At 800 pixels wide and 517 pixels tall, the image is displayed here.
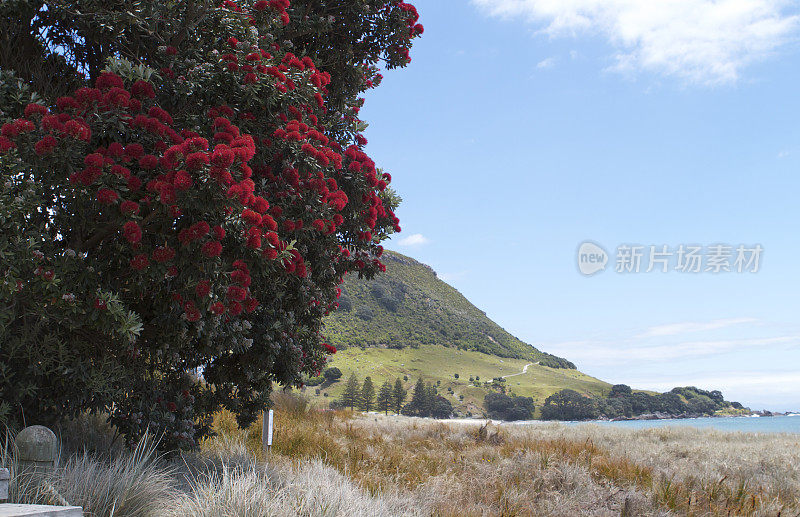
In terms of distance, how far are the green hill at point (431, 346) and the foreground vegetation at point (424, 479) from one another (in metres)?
68.3

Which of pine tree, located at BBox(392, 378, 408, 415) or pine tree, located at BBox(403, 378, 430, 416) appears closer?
pine tree, located at BBox(392, 378, 408, 415)

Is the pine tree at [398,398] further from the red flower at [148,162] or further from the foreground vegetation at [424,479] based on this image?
the red flower at [148,162]

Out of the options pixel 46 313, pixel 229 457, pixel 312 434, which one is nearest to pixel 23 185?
pixel 46 313

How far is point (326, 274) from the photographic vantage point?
6789 mm

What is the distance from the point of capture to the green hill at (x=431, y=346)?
90.1 metres

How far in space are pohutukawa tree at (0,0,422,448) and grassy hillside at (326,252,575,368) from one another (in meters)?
80.4

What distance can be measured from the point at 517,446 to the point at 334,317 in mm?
82842

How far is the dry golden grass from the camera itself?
6094mm

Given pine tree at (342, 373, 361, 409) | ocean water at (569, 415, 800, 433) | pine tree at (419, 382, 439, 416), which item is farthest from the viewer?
pine tree at (419, 382, 439, 416)

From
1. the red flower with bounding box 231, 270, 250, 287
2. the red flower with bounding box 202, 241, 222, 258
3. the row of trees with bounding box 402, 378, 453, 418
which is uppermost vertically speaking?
the red flower with bounding box 202, 241, 222, 258

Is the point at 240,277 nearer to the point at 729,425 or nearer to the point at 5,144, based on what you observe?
the point at 5,144

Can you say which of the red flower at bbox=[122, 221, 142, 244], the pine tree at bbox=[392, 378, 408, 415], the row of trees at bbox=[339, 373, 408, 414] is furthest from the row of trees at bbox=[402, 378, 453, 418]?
the red flower at bbox=[122, 221, 142, 244]

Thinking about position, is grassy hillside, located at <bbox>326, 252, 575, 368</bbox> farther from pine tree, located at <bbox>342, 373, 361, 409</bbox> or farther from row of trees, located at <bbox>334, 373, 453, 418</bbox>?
pine tree, located at <bbox>342, 373, 361, 409</bbox>

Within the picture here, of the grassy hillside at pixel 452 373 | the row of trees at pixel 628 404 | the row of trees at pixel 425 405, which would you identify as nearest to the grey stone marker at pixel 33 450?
the row of trees at pixel 425 405
